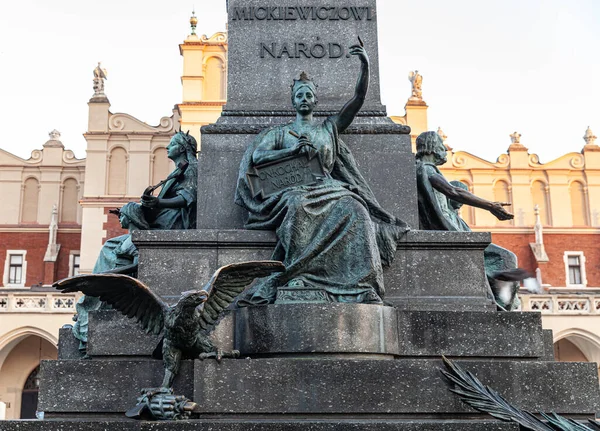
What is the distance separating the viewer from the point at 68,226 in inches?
1266

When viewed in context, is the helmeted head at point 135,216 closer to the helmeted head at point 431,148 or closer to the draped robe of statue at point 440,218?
the draped robe of statue at point 440,218

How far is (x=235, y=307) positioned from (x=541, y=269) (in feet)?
93.5

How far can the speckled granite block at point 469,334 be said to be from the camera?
4.73 metres

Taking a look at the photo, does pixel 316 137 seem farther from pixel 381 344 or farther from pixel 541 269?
pixel 541 269

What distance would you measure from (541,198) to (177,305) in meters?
31.1

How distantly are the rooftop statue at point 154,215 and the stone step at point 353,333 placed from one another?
939 mm

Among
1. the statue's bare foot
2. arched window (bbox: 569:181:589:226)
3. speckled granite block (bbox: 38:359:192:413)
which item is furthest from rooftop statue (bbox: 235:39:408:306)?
arched window (bbox: 569:181:589:226)

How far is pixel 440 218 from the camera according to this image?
5.80 metres

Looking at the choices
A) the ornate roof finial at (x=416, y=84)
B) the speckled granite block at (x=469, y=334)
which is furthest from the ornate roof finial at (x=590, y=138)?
the speckled granite block at (x=469, y=334)

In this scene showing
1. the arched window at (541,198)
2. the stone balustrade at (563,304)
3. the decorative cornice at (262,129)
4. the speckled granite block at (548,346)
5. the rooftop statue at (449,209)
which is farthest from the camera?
the arched window at (541,198)

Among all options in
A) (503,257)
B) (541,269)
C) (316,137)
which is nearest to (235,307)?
(316,137)

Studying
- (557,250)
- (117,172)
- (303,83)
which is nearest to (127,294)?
(303,83)

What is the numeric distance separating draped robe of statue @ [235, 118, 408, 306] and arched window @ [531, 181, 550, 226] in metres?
29.4

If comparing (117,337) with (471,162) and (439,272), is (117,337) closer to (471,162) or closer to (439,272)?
(439,272)
